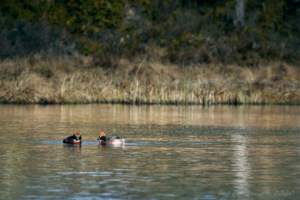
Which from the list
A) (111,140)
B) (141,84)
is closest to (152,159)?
(111,140)

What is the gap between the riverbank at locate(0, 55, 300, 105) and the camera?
36.0m

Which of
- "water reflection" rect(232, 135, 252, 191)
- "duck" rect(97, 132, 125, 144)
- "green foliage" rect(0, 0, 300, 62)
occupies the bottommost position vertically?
"water reflection" rect(232, 135, 252, 191)

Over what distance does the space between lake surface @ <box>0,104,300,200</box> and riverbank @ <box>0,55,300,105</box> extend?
9.85 meters

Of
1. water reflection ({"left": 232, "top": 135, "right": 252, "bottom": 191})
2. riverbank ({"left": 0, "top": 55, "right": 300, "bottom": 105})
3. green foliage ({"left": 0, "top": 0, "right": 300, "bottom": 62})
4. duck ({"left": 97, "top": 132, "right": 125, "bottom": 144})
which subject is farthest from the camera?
green foliage ({"left": 0, "top": 0, "right": 300, "bottom": 62})

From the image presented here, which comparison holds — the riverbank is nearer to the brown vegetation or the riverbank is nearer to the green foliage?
the brown vegetation

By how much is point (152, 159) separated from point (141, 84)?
2310 cm

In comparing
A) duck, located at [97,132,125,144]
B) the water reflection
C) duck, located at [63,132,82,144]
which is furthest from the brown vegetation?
duck, located at [63,132,82,144]

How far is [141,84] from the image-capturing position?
122 feet

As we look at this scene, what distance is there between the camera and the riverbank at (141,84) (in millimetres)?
35969

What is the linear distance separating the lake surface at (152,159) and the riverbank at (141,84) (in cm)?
985

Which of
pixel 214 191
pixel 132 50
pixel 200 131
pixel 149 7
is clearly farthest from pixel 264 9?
pixel 214 191

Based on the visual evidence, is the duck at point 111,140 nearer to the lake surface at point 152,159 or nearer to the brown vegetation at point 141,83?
the lake surface at point 152,159

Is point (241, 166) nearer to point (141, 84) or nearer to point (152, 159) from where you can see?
point (152, 159)

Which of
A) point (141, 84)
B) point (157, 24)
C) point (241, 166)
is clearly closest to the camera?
→ point (241, 166)
